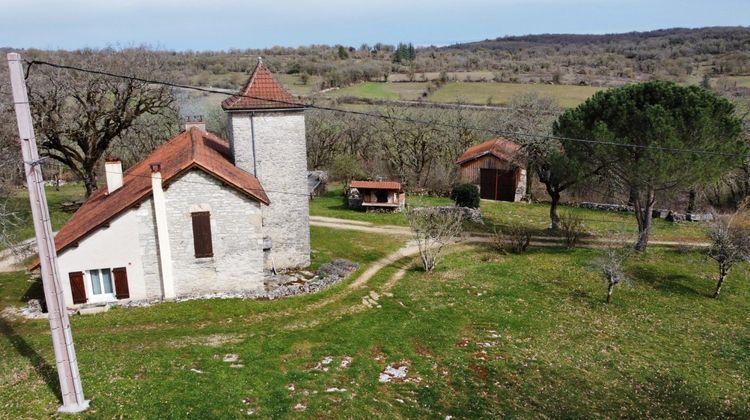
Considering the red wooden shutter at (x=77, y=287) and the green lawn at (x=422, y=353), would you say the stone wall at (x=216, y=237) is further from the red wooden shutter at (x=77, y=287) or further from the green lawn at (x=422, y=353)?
the red wooden shutter at (x=77, y=287)

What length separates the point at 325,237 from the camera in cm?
3512

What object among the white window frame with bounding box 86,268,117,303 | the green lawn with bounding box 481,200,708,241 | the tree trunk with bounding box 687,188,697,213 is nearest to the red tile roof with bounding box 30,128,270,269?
the white window frame with bounding box 86,268,117,303

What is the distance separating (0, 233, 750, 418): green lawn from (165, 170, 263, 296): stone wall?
4.64 ft

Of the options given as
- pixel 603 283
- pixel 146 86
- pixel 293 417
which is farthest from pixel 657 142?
pixel 146 86

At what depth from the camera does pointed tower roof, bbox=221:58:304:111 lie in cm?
2550

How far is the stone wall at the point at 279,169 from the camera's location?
2614cm

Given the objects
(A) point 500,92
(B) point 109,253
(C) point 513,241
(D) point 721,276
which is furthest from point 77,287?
(A) point 500,92

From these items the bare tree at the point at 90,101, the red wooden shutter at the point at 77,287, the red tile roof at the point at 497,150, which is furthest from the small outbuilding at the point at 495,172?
the red wooden shutter at the point at 77,287

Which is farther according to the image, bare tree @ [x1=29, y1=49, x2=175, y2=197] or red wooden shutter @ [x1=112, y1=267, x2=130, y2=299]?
bare tree @ [x1=29, y1=49, x2=175, y2=197]

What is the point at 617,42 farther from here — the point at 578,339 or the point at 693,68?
the point at 578,339

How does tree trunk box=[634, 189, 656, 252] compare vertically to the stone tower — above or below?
below

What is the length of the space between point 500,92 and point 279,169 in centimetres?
6554

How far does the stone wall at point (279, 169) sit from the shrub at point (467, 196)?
19105 millimetres

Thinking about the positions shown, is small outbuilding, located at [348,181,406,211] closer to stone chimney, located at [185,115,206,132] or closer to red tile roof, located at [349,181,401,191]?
red tile roof, located at [349,181,401,191]
